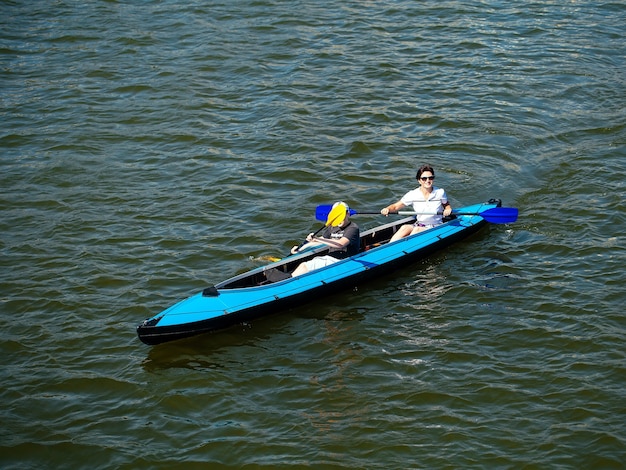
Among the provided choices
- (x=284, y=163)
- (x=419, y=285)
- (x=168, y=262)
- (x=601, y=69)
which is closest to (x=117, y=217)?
(x=168, y=262)

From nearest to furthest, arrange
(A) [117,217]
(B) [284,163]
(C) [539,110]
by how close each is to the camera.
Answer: (A) [117,217], (B) [284,163], (C) [539,110]

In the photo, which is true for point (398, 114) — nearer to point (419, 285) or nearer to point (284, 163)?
point (284, 163)

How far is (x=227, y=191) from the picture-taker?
49.3 ft

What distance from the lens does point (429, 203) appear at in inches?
520

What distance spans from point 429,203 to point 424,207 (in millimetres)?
110

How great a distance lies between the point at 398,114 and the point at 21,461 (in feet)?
34.6

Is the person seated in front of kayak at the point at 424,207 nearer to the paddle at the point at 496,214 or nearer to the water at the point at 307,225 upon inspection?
the paddle at the point at 496,214

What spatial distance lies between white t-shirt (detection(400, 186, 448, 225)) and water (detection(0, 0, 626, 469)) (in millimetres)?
653

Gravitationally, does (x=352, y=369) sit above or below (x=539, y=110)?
below

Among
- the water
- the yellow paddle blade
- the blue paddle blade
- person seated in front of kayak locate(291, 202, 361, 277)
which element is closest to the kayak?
the blue paddle blade

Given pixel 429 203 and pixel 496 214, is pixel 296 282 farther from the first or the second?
pixel 496 214

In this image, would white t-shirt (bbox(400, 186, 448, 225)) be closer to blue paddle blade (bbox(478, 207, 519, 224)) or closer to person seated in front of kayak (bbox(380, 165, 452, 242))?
person seated in front of kayak (bbox(380, 165, 452, 242))

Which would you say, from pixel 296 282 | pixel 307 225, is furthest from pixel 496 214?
pixel 296 282

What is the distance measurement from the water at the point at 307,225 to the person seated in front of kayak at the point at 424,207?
65 cm
